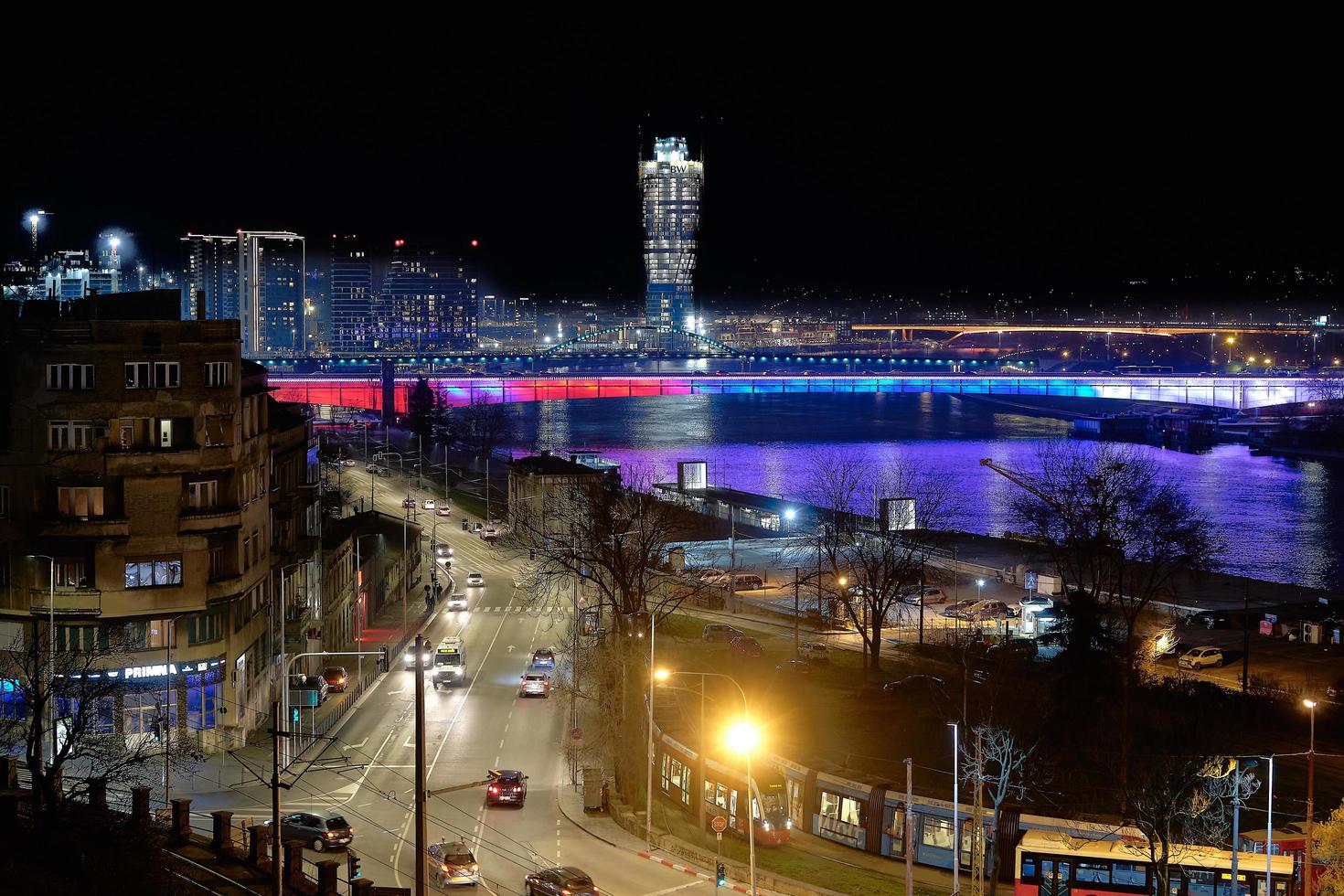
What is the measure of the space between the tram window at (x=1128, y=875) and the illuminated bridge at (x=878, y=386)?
2313 inches

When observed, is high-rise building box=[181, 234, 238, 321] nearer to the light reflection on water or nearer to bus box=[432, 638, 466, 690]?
the light reflection on water

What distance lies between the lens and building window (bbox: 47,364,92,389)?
42.8 feet

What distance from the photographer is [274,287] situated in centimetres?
10950

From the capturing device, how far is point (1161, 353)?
112188mm

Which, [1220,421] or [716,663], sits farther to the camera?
[1220,421]

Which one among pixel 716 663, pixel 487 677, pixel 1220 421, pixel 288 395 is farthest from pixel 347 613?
pixel 1220 421

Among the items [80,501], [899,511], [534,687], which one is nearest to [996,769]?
[534,687]

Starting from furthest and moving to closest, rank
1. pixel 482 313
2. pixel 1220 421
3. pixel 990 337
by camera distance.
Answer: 1. pixel 482 313
2. pixel 990 337
3. pixel 1220 421

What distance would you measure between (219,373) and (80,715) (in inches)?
201

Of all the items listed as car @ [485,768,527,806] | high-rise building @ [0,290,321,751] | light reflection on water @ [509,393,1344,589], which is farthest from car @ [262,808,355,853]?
light reflection on water @ [509,393,1344,589]

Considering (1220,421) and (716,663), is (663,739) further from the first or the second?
(1220,421)

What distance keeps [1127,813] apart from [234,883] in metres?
5.76

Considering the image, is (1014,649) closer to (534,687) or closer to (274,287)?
(534,687)

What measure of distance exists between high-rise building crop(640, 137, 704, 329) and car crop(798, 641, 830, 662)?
414 ft
